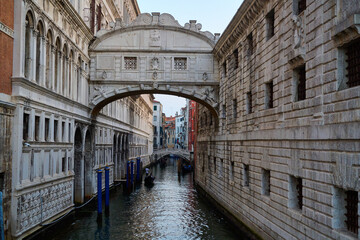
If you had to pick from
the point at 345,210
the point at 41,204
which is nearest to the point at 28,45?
the point at 41,204

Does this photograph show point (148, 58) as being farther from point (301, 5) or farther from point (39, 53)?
point (301, 5)

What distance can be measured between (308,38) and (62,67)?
32.7 feet

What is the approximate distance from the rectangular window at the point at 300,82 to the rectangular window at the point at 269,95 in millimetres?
2013

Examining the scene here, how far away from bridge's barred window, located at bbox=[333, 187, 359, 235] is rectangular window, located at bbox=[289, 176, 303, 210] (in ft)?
6.19

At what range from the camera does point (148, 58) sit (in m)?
18.9

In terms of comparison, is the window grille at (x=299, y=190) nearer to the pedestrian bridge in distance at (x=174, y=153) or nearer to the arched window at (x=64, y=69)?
the arched window at (x=64, y=69)

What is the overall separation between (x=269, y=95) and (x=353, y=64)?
464 cm

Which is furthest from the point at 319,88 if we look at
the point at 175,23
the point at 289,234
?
the point at 175,23

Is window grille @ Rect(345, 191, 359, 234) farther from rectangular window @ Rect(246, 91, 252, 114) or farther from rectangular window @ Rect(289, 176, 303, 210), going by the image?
rectangular window @ Rect(246, 91, 252, 114)

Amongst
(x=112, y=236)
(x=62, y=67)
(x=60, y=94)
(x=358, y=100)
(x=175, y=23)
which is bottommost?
(x=112, y=236)

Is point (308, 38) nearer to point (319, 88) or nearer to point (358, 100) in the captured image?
point (319, 88)

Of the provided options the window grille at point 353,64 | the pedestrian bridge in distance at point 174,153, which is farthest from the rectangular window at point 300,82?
the pedestrian bridge in distance at point 174,153

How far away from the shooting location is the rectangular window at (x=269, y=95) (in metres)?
11.4

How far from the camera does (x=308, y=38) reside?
331 inches
